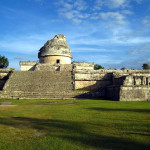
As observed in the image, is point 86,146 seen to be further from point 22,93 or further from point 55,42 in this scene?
point 55,42

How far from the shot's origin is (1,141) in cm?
425

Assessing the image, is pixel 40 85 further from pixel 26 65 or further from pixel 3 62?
pixel 3 62

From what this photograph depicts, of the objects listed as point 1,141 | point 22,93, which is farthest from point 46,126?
point 22,93

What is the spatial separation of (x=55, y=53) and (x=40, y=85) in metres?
10.8

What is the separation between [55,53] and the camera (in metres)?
28.9

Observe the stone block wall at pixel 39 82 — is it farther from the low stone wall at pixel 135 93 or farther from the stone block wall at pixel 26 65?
the stone block wall at pixel 26 65

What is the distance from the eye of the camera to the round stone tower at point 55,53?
2900 centimetres

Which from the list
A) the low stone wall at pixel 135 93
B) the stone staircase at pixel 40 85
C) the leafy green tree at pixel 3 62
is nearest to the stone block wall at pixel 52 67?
the stone staircase at pixel 40 85

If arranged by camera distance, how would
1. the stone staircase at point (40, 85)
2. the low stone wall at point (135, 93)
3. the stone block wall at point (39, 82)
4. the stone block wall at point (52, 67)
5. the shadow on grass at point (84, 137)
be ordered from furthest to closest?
the stone block wall at point (52, 67)
the stone block wall at point (39, 82)
the stone staircase at point (40, 85)
the low stone wall at point (135, 93)
the shadow on grass at point (84, 137)

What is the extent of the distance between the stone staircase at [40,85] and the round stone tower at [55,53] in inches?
298

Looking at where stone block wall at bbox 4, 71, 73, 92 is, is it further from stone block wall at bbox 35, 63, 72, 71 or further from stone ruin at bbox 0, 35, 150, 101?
stone block wall at bbox 35, 63, 72, 71

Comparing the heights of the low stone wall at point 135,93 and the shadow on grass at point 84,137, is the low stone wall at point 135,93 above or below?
above

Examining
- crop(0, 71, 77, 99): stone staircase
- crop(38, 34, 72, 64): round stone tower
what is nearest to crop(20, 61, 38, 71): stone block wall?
crop(38, 34, 72, 64): round stone tower

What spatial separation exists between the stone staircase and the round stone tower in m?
7.57
